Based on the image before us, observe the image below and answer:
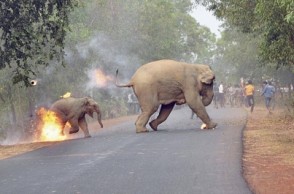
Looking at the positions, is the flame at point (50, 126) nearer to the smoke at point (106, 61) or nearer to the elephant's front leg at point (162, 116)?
the elephant's front leg at point (162, 116)

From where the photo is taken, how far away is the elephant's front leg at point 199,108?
1888 cm

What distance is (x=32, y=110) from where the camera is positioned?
87.6 ft

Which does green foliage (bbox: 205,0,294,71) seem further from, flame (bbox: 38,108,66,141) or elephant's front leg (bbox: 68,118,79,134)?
flame (bbox: 38,108,66,141)

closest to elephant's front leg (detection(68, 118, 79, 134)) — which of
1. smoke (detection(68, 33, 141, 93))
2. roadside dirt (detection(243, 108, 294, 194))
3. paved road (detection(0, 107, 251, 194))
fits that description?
paved road (detection(0, 107, 251, 194))

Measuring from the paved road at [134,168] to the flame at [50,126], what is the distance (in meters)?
5.29

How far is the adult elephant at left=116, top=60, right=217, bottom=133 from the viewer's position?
1920 cm

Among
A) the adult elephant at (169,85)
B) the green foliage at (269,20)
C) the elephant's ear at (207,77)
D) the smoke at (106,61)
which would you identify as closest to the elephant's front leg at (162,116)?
the adult elephant at (169,85)

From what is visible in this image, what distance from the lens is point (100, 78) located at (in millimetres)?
37188

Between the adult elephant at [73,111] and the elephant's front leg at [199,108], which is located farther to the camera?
the adult elephant at [73,111]

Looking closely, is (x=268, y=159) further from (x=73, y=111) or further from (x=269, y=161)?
(x=73, y=111)

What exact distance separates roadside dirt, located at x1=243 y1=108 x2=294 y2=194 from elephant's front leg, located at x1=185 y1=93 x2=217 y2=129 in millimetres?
2084

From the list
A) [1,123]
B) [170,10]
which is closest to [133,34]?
[170,10]

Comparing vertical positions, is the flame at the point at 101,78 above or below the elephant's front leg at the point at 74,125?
above

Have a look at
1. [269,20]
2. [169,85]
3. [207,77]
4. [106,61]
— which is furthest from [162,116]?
[106,61]
